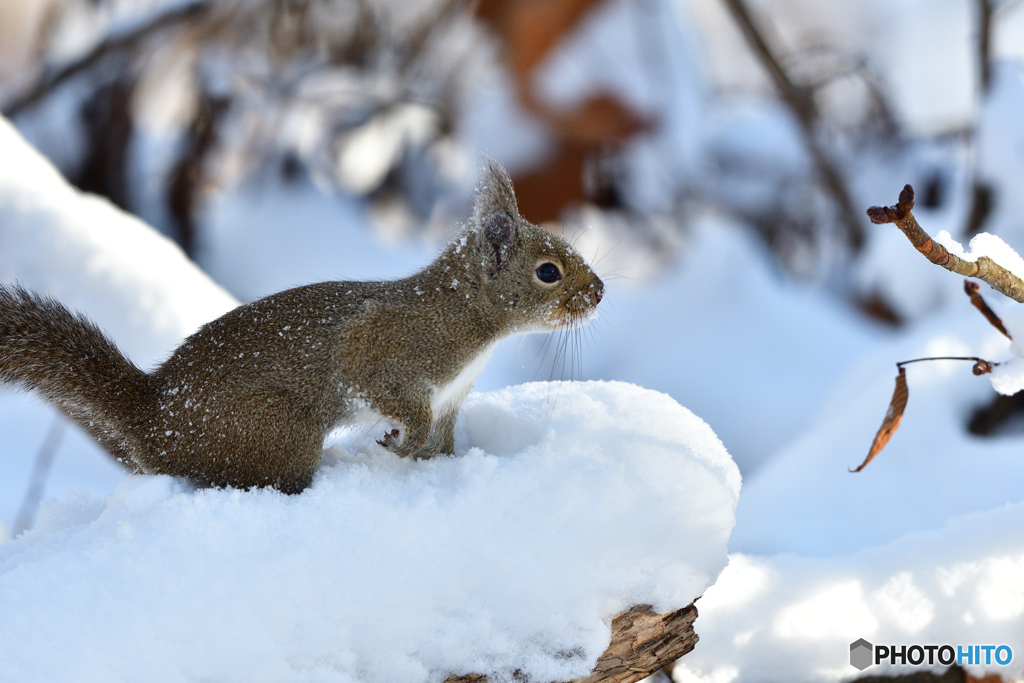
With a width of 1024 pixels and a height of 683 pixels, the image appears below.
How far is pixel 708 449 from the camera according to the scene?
803 mm

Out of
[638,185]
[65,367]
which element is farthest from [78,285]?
[638,185]

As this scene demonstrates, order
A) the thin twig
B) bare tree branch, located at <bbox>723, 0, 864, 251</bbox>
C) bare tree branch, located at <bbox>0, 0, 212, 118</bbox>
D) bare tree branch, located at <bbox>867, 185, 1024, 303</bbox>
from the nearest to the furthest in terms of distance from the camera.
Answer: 1. bare tree branch, located at <bbox>867, 185, 1024, 303</bbox>
2. the thin twig
3. bare tree branch, located at <bbox>0, 0, 212, 118</bbox>
4. bare tree branch, located at <bbox>723, 0, 864, 251</bbox>

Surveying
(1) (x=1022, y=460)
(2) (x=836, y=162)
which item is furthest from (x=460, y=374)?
(2) (x=836, y=162)

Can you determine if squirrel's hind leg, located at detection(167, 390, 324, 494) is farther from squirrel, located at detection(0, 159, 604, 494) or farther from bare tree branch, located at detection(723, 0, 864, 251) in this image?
bare tree branch, located at detection(723, 0, 864, 251)

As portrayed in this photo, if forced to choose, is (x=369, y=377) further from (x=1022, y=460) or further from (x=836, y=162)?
(x=836, y=162)

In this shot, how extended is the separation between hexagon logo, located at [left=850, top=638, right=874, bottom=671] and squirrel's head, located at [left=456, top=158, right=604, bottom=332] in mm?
494

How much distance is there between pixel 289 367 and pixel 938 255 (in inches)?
21.9

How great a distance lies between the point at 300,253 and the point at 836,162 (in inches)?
82.6

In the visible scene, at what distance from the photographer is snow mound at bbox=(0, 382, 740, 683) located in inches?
23.5

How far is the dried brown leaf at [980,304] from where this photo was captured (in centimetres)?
77

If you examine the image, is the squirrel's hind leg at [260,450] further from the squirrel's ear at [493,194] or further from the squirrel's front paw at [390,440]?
the squirrel's ear at [493,194]

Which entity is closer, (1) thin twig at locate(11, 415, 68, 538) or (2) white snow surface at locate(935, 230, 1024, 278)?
(2) white snow surface at locate(935, 230, 1024, 278)

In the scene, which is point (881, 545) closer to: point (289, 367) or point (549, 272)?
point (549, 272)

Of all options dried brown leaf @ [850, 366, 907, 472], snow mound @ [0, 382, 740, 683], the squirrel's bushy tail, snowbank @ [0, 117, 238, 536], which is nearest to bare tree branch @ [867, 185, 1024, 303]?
dried brown leaf @ [850, 366, 907, 472]
